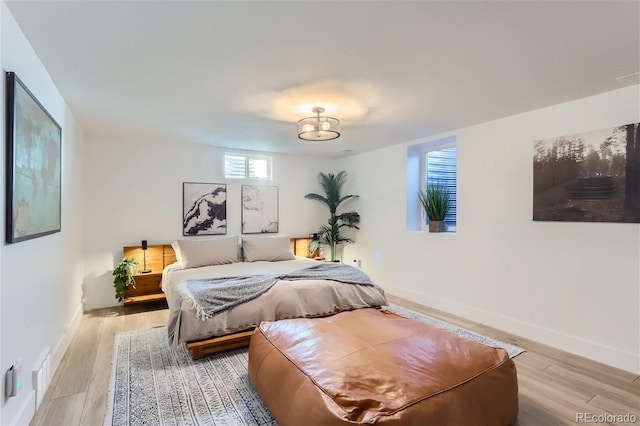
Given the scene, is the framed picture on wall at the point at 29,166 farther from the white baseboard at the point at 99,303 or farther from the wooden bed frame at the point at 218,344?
the white baseboard at the point at 99,303

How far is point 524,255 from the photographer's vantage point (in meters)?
3.27

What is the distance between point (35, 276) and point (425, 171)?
4355 millimetres

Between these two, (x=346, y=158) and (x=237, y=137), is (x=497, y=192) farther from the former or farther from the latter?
(x=237, y=137)

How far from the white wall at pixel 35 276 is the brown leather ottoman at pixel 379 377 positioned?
1.30m

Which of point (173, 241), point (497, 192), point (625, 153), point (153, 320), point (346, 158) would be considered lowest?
point (153, 320)

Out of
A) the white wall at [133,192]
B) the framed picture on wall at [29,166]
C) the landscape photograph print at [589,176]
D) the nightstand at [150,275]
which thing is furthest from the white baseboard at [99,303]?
the landscape photograph print at [589,176]

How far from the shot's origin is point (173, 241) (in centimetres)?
464

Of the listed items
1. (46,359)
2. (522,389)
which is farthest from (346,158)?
(46,359)

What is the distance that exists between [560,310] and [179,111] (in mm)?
4126

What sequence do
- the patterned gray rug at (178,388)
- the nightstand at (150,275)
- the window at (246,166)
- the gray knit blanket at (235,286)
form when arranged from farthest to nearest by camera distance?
the window at (246,166)
the nightstand at (150,275)
the gray knit blanket at (235,286)
the patterned gray rug at (178,388)

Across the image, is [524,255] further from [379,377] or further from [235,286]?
[235,286]

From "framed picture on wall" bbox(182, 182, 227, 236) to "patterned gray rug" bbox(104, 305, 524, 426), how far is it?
198cm

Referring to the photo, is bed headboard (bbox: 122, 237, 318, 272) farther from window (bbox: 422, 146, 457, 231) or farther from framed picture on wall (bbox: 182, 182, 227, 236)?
window (bbox: 422, 146, 457, 231)

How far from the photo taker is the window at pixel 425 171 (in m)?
4.32
